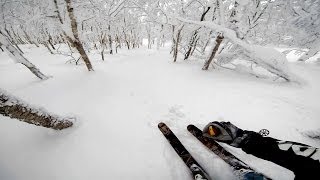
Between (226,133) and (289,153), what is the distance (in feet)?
2.40

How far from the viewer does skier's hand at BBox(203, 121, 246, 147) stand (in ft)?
8.00

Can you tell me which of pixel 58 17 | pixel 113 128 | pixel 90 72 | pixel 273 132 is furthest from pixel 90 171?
pixel 58 17

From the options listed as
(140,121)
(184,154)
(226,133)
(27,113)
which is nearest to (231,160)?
(226,133)

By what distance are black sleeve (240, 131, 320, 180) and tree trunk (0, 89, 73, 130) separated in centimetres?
318

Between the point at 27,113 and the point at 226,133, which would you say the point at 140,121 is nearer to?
the point at 226,133

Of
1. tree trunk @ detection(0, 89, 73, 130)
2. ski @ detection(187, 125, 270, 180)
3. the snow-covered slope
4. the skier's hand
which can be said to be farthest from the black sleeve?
tree trunk @ detection(0, 89, 73, 130)

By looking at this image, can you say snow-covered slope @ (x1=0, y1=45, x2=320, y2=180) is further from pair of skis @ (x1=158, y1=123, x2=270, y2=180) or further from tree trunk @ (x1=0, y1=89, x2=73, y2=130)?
tree trunk @ (x1=0, y1=89, x2=73, y2=130)

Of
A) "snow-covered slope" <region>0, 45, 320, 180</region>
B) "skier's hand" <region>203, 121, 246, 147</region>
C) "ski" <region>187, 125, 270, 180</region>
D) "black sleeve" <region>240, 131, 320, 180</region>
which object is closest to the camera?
"black sleeve" <region>240, 131, 320, 180</region>

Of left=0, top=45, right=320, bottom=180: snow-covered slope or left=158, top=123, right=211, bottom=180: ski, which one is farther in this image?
left=0, top=45, right=320, bottom=180: snow-covered slope

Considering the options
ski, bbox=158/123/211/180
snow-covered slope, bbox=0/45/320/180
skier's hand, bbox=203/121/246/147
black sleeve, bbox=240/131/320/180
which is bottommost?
snow-covered slope, bbox=0/45/320/180

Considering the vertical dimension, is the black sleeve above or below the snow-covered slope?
above

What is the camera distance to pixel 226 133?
247 centimetres

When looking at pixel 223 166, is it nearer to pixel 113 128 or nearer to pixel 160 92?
pixel 113 128

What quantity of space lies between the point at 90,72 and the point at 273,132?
20.8ft
